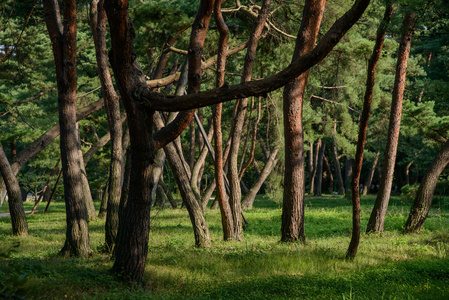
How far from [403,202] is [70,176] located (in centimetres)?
1847

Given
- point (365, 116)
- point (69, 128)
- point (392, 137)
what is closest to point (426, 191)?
point (392, 137)

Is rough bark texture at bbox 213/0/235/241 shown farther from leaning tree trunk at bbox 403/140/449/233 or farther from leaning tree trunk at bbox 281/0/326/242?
leaning tree trunk at bbox 403/140/449/233

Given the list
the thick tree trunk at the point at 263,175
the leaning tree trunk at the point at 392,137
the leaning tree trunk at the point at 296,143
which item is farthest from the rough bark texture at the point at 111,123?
the thick tree trunk at the point at 263,175

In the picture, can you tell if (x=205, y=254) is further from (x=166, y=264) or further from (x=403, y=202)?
(x=403, y=202)

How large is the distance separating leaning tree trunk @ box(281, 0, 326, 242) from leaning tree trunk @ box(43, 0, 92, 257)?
167 inches

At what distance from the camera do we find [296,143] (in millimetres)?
9227

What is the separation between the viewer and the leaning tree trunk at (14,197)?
1163 centimetres

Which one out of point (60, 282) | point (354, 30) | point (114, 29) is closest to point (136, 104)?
point (114, 29)

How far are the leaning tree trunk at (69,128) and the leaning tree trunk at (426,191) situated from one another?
769 centimetres

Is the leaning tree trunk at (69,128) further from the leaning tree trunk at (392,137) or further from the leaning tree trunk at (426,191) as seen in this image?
the leaning tree trunk at (426,191)

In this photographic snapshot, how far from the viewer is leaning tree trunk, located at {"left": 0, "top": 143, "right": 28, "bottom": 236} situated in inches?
458

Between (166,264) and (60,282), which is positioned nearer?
(60,282)

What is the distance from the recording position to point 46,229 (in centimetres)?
1362

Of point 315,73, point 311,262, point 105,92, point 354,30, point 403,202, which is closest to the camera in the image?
point 311,262
